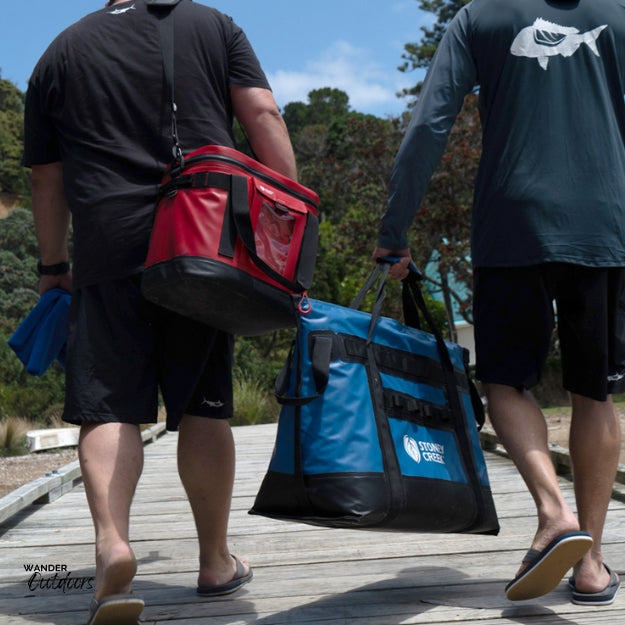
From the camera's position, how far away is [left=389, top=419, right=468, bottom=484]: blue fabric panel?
2.36 metres

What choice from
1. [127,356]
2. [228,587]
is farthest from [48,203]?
[228,587]

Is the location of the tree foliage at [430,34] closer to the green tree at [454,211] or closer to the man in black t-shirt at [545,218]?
the green tree at [454,211]

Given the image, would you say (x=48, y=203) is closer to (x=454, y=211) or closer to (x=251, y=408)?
(x=251, y=408)

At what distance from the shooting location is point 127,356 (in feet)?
7.84

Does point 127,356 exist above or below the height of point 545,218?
below

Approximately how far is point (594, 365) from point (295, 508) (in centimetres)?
94

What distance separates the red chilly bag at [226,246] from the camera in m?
2.19

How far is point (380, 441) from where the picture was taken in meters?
2.33

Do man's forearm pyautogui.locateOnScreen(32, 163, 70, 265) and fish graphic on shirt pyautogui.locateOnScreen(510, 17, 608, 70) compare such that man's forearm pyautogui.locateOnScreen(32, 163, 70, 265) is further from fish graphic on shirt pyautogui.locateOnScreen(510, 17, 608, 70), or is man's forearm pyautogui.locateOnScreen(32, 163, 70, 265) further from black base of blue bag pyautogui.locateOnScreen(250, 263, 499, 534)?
fish graphic on shirt pyautogui.locateOnScreen(510, 17, 608, 70)

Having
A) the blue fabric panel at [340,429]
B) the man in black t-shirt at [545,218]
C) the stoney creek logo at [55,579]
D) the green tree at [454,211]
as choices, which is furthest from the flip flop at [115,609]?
the green tree at [454,211]

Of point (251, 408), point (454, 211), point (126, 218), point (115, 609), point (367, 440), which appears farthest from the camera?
point (454, 211)

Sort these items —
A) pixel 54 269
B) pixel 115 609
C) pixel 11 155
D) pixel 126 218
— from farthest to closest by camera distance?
1. pixel 11 155
2. pixel 54 269
3. pixel 126 218
4. pixel 115 609

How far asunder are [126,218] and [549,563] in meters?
1.43

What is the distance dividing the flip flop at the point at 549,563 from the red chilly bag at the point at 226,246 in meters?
0.89
